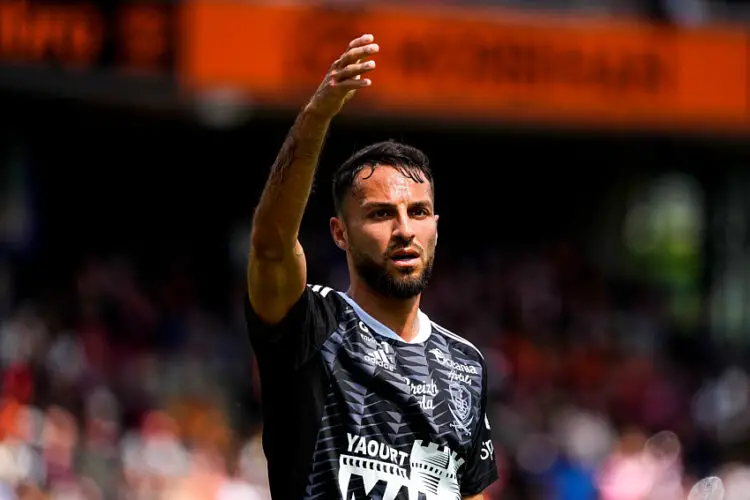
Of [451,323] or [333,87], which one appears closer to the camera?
[333,87]

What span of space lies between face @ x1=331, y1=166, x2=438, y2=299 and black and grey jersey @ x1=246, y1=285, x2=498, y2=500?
14 cm

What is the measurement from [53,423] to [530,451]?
15.9 feet

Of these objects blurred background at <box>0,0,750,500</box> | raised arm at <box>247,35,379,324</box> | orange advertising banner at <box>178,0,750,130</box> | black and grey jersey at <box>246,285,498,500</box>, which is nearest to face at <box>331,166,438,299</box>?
black and grey jersey at <box>246,285,498,500</box>

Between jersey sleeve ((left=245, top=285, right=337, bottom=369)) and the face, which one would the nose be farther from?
jersey sleeve ((left=245, top=285, right=337, bottom=369))

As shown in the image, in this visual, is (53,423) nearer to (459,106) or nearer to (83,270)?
(83,270)

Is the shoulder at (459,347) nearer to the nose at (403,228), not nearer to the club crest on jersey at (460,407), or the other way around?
the club crest on jersey at (460,407)

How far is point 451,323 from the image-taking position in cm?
1491

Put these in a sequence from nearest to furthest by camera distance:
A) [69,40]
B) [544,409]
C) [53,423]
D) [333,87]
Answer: [333,87] → [53,423] → [69,40] → [544,409]

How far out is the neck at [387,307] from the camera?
4273mm

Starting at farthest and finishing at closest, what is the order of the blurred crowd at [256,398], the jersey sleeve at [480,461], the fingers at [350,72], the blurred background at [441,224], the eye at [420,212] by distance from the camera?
the blurred background at [441,224]
the blurred crowd at [256,398]
the jersey sleeve at [480,461]
the eye at [420,212]
the fingers at [350,72]

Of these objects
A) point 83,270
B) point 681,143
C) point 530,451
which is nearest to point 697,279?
point 681,143

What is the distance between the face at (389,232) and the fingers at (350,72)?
0.50m

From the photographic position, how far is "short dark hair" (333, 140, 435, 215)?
430cm

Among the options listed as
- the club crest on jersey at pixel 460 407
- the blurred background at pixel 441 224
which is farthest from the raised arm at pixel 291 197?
the blurred background at pixel 441 224
